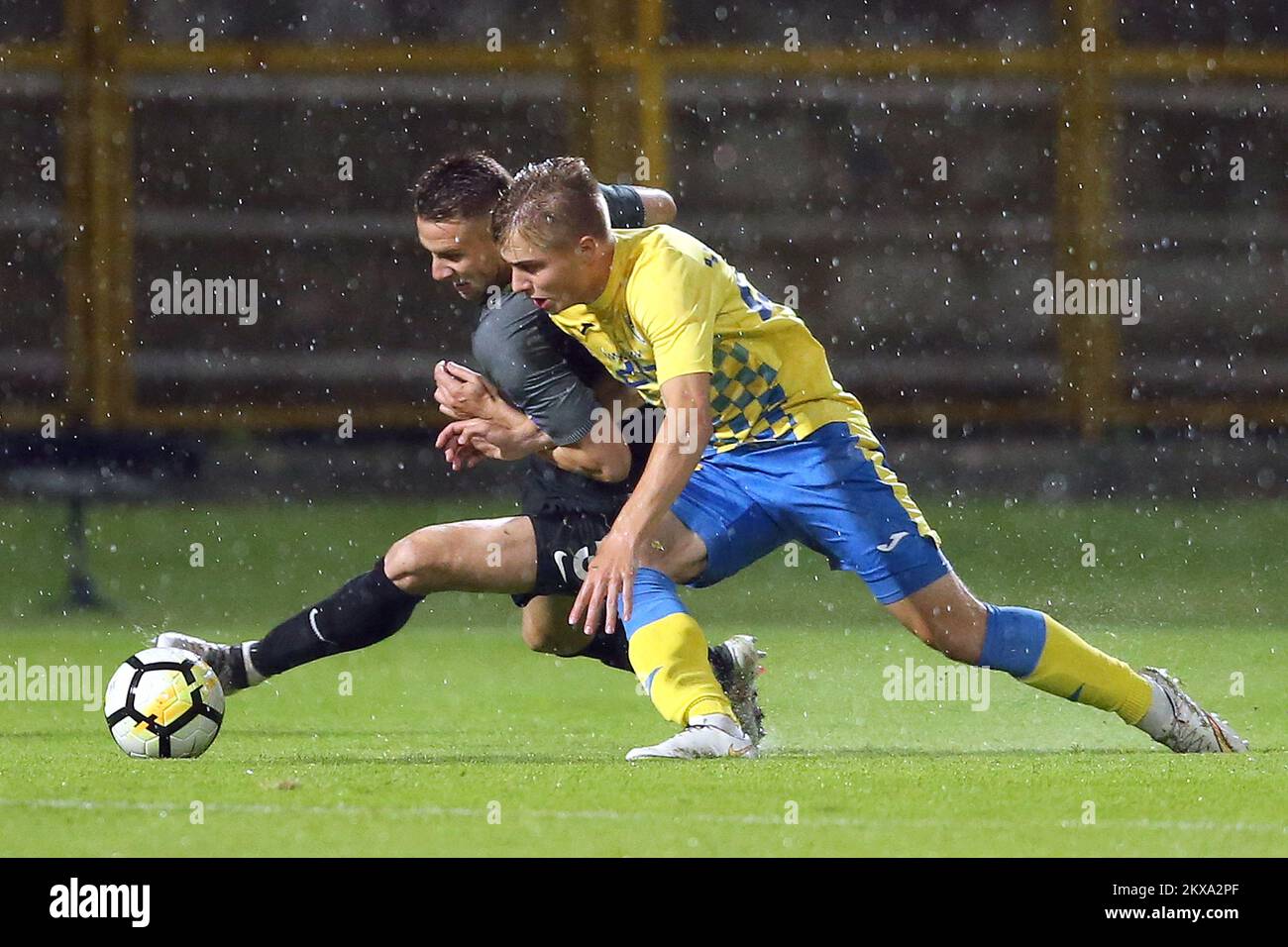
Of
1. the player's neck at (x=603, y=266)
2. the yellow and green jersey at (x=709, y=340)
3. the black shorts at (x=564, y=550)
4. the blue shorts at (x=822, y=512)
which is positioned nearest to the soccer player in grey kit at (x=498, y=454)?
the black shorts at (x=564, y=550)

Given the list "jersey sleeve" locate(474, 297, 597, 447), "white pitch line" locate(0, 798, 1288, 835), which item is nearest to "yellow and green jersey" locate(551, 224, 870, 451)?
"jersey sleeve" locate(474, 297, 597, 447)

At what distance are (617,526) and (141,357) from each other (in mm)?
11247

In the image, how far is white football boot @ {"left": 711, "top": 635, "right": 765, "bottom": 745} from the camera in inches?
248

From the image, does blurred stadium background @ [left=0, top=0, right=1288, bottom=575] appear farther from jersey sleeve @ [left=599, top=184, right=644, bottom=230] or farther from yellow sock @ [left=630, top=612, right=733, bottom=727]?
yellow sock @ [left=630, top=612, right=733, bottom=727]

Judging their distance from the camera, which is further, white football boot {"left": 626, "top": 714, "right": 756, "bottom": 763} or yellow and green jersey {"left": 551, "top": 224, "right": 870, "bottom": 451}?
white football boot {"left": 626, "top": 714, "right": 756, "bottom": 763}

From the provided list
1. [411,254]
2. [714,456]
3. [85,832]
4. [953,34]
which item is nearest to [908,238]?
[953,34]

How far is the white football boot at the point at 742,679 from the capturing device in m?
6.31

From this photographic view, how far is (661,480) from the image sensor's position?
5.19 meters

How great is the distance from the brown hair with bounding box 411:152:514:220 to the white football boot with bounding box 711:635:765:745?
4.58 ft

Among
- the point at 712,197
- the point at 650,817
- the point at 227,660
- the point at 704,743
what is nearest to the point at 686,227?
the point at 712,197

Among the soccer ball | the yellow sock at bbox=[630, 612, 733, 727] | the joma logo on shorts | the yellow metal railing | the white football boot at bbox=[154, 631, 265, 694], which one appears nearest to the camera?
the yellow sock at bbox=[630, 612, 733, 727]

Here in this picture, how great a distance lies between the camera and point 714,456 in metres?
6.07

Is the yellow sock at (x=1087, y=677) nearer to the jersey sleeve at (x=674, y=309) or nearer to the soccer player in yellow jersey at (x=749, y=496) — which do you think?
the soccer player in yellow jersey at (x=749, y=496)

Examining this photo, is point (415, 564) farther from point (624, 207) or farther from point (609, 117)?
point (609, 117)
